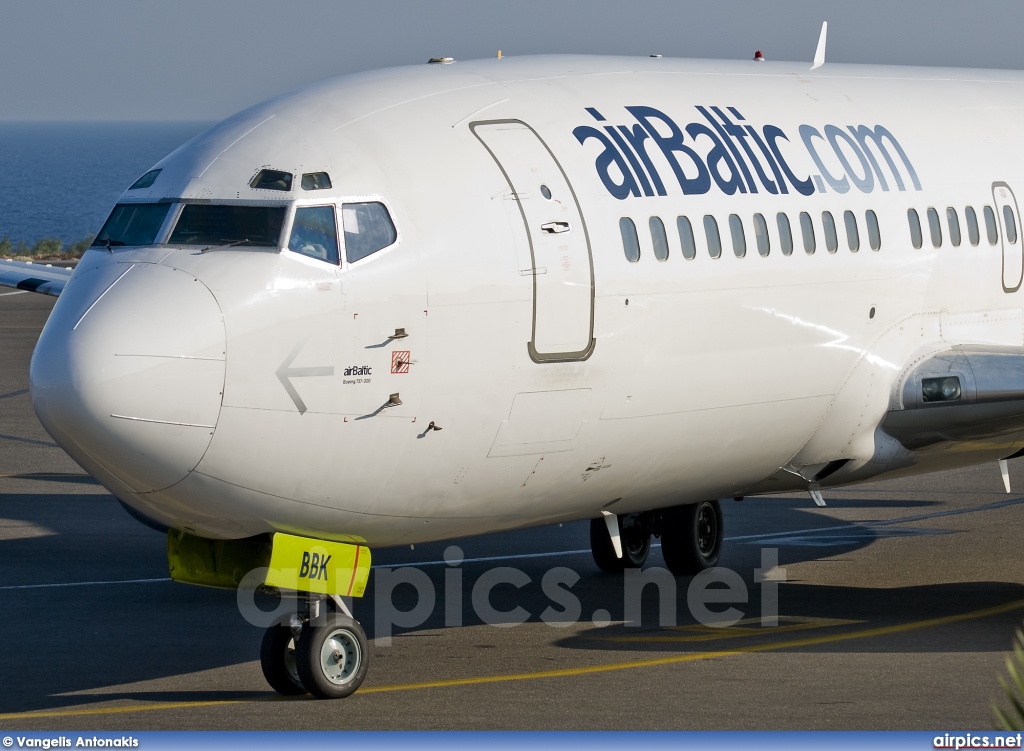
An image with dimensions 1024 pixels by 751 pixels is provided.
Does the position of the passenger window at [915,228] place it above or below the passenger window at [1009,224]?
below

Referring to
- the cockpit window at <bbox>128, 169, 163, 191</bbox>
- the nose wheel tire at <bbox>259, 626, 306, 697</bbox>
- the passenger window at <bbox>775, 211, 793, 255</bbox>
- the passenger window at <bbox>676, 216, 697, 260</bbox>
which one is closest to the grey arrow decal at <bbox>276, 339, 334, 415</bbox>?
the cockpit window at <bbox>128, 169, 163, 191</bbox>

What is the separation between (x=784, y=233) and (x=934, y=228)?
225 centimetres

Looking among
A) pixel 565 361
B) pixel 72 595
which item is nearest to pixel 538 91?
pixel 565 361

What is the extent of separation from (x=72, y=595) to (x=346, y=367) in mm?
7470

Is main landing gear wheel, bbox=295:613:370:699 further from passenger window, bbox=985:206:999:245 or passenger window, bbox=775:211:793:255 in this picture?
passenger window, bbox=985:206:999:245

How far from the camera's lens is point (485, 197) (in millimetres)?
13242

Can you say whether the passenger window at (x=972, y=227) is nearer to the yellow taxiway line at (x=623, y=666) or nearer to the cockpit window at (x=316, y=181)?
the yellow taxiway line at (x=623, y=666)

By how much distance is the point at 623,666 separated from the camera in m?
15.0

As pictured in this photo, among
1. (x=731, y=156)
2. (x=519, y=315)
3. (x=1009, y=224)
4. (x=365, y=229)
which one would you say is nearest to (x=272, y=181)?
(x=365, y=229)

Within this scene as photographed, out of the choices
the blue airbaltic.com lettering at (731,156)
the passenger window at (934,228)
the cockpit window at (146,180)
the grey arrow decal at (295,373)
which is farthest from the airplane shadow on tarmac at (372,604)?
the blue airbaltic.com lettering at (731,156)

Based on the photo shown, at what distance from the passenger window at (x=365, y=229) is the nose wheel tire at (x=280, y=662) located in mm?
3290

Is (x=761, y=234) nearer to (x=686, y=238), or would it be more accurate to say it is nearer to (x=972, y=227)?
(x=686, y=238)

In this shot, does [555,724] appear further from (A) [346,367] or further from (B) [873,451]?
(B) [873,451]

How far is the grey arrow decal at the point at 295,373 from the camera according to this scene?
1210 centimetres
